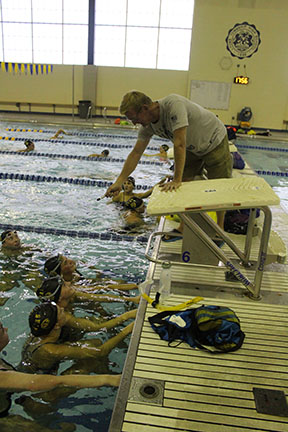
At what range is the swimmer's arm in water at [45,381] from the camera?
2521 millimetres

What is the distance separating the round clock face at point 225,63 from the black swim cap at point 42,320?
17.4m

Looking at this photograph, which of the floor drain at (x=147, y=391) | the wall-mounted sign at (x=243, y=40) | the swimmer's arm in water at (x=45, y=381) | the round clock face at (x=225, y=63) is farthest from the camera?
the round clock face at (x=225, y=63)

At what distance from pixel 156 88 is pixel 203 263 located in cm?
1667

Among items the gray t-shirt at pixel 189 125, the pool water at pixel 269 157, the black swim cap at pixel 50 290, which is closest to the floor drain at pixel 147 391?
the black swim cap at pixel 50 290

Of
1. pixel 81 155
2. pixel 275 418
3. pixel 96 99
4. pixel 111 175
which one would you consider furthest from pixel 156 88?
pixel 275 418

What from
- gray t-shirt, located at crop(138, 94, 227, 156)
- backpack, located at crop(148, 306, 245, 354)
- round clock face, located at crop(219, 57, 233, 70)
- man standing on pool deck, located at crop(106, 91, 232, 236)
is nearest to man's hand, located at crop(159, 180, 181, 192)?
man standing on pool deck, located at crop(106, 91, 232, 236)

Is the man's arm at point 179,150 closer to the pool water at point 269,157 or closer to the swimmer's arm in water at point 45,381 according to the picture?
the swimmer's arm in water at point 45,381

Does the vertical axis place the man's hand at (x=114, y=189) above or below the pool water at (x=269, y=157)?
above

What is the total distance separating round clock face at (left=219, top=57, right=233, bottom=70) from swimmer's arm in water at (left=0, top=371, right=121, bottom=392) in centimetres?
1773

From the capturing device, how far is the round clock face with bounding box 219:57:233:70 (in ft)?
58.7

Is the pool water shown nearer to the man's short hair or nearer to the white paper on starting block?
the white paper on starting block

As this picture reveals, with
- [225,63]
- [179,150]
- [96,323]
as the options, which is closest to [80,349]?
[96,323]

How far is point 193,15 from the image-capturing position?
1747 centimetres

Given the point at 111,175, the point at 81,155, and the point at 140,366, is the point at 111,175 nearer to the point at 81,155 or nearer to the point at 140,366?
the point at 81,155
